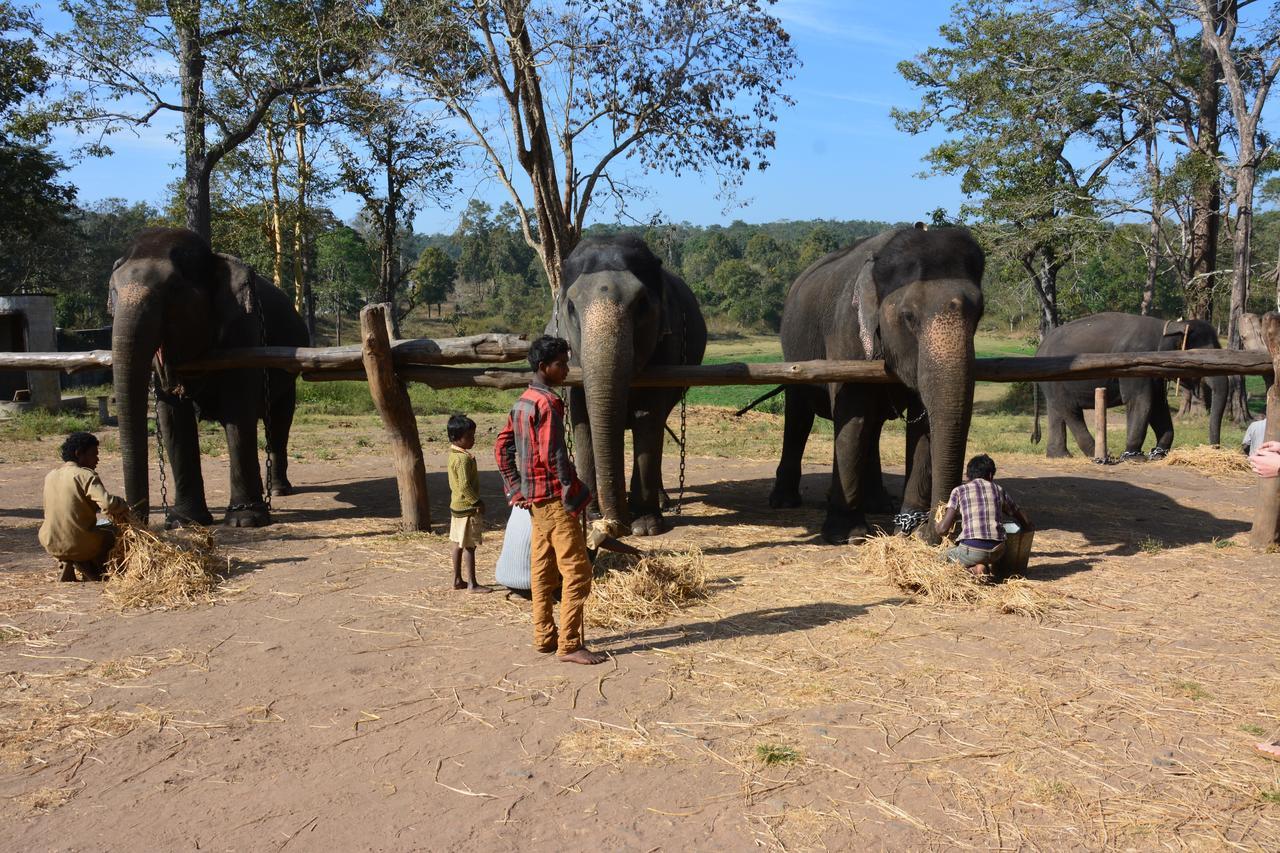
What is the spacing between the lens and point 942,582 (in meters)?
6.89

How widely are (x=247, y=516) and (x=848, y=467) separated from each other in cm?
578

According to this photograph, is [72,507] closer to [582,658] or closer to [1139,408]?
[582,658]

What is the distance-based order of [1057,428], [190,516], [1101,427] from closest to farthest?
[190,516], [1101,427], [1057,428]

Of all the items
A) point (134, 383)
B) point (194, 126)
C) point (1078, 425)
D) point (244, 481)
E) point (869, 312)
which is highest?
point (194, 126)

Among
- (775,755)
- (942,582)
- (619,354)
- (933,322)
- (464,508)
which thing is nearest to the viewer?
(775,755)

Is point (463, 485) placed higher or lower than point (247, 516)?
higher

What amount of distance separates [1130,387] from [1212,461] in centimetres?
246

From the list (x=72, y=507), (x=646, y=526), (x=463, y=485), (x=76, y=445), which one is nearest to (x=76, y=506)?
(x=72, y=507)

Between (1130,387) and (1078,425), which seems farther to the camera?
(1078,425)

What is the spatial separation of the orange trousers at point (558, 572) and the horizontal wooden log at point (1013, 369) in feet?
9.89

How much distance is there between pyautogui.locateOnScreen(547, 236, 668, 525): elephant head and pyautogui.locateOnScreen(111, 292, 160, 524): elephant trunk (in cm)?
365

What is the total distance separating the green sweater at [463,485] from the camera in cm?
726

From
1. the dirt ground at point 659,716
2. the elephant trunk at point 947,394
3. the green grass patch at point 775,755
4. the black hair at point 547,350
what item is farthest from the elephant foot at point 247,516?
the green grass patch at point 775,755

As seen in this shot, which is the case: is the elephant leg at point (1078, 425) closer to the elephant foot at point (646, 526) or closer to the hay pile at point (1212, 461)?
the hay pile at point (1212, 461)
